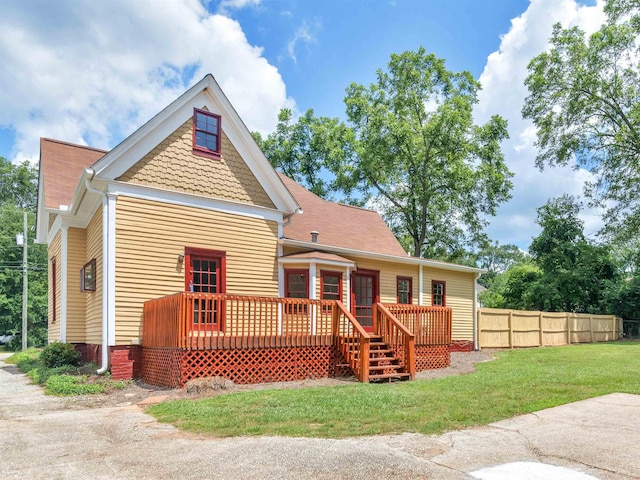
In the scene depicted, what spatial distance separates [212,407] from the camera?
302 inches

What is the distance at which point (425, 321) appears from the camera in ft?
45.1

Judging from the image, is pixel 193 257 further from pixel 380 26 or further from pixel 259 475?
pixel 380 26

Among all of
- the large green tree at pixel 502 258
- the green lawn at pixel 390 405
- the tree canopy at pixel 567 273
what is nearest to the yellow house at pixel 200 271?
the green lawn at pixel 390 405

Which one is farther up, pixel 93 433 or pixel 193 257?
pixel 193 257

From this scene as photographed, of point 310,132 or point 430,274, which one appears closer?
point 430,274

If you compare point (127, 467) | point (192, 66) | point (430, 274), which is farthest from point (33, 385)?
point (430, 274)

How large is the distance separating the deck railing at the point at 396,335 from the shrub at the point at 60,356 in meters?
7.80

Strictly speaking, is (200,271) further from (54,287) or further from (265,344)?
(54,287)

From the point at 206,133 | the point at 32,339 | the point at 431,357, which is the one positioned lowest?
the point at 32,339

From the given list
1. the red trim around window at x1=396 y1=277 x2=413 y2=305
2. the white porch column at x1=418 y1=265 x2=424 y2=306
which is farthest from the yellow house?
the white porch column at x1=418 y1=265 x2=424 y2=306

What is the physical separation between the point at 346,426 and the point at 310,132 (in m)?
31.2

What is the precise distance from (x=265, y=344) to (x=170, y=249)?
3368 millimetres

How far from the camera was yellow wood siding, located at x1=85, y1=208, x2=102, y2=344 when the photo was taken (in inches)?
462

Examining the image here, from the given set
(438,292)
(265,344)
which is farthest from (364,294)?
(265,344)
